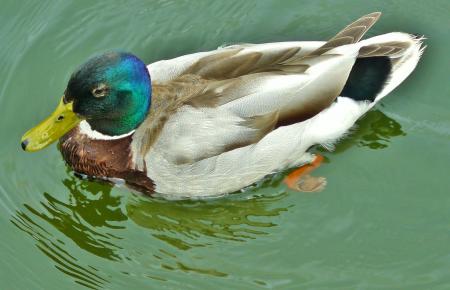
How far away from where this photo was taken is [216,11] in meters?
7.78

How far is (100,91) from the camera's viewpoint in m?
5.96

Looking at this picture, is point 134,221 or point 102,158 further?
point 134,221

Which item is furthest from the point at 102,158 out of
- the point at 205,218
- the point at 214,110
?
the point at 214,110

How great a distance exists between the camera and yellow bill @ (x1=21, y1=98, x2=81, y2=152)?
239 inches

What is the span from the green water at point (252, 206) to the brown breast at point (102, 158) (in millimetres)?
266

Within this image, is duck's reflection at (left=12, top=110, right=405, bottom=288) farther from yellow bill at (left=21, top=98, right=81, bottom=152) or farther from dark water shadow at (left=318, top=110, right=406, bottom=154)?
yellow bill at (left=21, top=98, right=81, bottom=152)

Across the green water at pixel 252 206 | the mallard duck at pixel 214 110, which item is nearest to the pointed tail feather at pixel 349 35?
the mallard duck at pixel 214 110

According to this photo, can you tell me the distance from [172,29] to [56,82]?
3.72 feet

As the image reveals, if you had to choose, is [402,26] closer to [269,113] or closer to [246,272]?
[269,113]

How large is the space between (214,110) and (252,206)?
99cm

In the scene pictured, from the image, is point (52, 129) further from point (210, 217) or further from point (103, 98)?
point (210, 217)

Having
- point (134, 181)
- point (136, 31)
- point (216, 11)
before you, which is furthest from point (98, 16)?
point (134, 181)

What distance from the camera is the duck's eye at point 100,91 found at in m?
5.93

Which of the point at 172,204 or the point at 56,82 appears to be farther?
the point at 56,82
